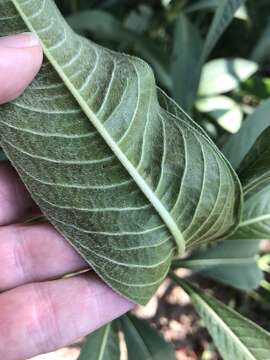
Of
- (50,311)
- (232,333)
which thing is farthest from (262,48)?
(50,311)

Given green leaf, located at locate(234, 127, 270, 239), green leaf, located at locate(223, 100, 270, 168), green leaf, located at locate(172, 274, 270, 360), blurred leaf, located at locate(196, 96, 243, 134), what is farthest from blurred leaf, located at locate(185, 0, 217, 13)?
green leaf, located at locate(172, 274, 270, 360)

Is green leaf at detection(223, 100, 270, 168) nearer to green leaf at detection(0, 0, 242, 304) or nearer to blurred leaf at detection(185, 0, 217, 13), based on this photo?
green leaf at detection(0, 0, 242, 304)

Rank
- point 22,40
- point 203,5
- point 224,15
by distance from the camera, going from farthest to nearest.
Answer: point 203,5, point 224,15, point 22,40

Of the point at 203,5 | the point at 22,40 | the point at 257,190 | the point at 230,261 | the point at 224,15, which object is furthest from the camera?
the point at 203,5

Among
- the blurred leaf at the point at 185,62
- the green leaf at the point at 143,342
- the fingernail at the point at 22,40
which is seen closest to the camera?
the fingernail at the point at 22,40

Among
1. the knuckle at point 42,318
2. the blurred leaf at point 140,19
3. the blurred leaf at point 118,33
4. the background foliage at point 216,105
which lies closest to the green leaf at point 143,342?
the background foliage at point 216,105

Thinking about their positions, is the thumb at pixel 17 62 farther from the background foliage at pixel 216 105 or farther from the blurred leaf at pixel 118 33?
→ the blurred leaf at pixel 118 33

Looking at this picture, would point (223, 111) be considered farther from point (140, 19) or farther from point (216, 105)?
point (140, 19)

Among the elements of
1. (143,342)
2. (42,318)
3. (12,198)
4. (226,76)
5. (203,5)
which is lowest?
(143,342)
